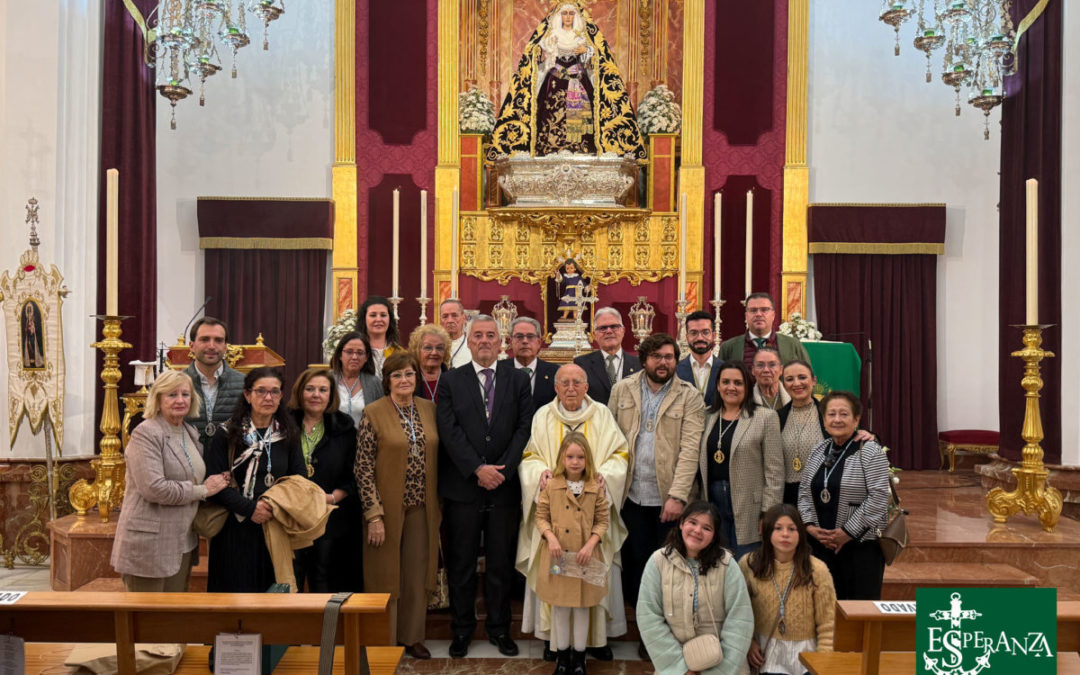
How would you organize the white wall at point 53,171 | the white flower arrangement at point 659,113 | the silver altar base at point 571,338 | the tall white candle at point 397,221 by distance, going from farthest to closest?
the white flower arrangement at point 659,113, the tall white candle at point 397,221, the silver altar base at point 571,338, the white wall at point 53,171

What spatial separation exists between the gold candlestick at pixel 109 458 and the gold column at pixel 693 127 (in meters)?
5.72

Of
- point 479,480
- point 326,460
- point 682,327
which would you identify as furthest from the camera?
point 682,327

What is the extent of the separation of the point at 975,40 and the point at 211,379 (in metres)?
5.77

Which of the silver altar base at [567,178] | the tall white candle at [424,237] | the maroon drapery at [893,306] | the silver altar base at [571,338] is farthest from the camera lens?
the maroon drapery at [893,306]

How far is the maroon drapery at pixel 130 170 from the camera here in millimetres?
7027

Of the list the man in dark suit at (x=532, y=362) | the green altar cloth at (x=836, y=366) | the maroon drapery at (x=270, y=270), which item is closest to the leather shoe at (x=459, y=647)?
the man in dark suit at (x=532, y=362)

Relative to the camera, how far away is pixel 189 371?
448 cm

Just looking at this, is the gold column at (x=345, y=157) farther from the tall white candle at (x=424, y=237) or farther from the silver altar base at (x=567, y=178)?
the silver altar base at (x=567, y=178)

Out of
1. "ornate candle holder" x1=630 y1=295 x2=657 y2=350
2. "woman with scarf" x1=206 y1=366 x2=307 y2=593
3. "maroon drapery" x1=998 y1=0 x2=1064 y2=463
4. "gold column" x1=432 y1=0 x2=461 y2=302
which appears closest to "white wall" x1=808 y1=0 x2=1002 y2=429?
"maroon drapery" x1=998 y1=0 x2=1064 y2=463

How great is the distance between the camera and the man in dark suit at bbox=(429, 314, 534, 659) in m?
4.41

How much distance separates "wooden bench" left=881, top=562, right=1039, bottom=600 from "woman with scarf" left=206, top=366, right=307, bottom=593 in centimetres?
302

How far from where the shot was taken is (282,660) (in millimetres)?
3115

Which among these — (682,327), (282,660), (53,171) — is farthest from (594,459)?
(53,171)

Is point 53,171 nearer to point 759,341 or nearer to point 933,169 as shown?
point 759,341
